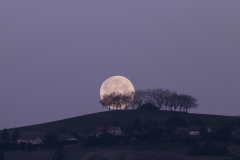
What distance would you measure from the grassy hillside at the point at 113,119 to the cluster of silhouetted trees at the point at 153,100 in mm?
2021

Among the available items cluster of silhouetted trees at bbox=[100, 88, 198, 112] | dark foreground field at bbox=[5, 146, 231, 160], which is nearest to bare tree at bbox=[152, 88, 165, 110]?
cluster of silhouetted trees at bbox=[100, 88, 198, 112]

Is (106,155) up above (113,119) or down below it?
below

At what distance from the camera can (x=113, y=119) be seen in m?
93.5

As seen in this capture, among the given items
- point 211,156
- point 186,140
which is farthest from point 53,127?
point 211,156

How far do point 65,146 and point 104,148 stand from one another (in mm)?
5850

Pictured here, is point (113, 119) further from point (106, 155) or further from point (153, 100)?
point (106, 155)

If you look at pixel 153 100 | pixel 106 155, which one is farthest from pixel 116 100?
pixel 106 155

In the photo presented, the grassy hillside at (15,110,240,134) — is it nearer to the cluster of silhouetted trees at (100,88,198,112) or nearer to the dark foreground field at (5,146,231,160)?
the cluster of silhouetted trees at (100,88,198,112)

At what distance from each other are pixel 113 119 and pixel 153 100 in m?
15.4

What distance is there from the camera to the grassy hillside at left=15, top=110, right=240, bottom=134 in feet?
293

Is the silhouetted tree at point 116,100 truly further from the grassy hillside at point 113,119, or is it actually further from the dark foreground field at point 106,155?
the dark foreground field at point 106,155

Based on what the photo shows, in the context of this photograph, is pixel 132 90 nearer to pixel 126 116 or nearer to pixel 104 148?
pixel 126 116

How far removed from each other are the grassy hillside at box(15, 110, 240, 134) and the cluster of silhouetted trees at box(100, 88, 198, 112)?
2021mm

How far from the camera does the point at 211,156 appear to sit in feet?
177
